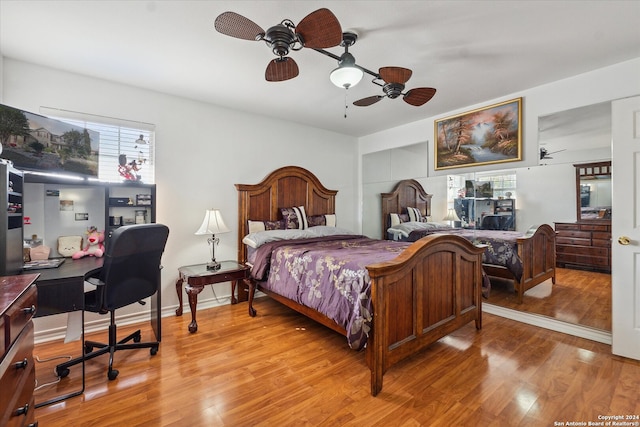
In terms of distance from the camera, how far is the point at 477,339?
104 inches

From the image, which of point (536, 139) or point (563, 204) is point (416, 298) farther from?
point (536, 139)

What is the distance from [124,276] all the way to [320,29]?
2.19m

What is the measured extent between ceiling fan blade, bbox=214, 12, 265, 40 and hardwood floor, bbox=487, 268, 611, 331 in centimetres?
351

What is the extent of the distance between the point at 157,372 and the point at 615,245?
3906mm

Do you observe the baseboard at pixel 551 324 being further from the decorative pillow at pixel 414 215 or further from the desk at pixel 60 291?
the desk at pixel 60 291

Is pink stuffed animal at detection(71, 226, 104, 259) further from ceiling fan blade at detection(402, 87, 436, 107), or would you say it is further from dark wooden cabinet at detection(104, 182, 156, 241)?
ceiling fan blade at detection(402, 87, 436, 107)

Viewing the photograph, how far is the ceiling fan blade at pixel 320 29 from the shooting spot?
149 centimetres

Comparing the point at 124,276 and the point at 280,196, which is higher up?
the point at 280,196

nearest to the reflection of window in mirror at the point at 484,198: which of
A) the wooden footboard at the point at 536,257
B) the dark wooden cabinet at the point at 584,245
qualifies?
the wooden footboard at the point at 536,257

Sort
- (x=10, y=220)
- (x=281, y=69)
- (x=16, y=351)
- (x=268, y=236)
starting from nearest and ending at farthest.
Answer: (x=16, y=351), (x=10, y=220), (x=281, y=69), (x=268, y=236)

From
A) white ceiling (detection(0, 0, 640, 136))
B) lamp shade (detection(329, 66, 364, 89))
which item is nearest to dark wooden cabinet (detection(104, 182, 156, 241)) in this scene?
white ceiling (detection(0, 0, 640, 136))

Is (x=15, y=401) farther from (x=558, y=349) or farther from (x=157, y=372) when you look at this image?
(x=558, y=349)

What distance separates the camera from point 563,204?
2936mm

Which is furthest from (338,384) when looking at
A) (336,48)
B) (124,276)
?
(336,48)
